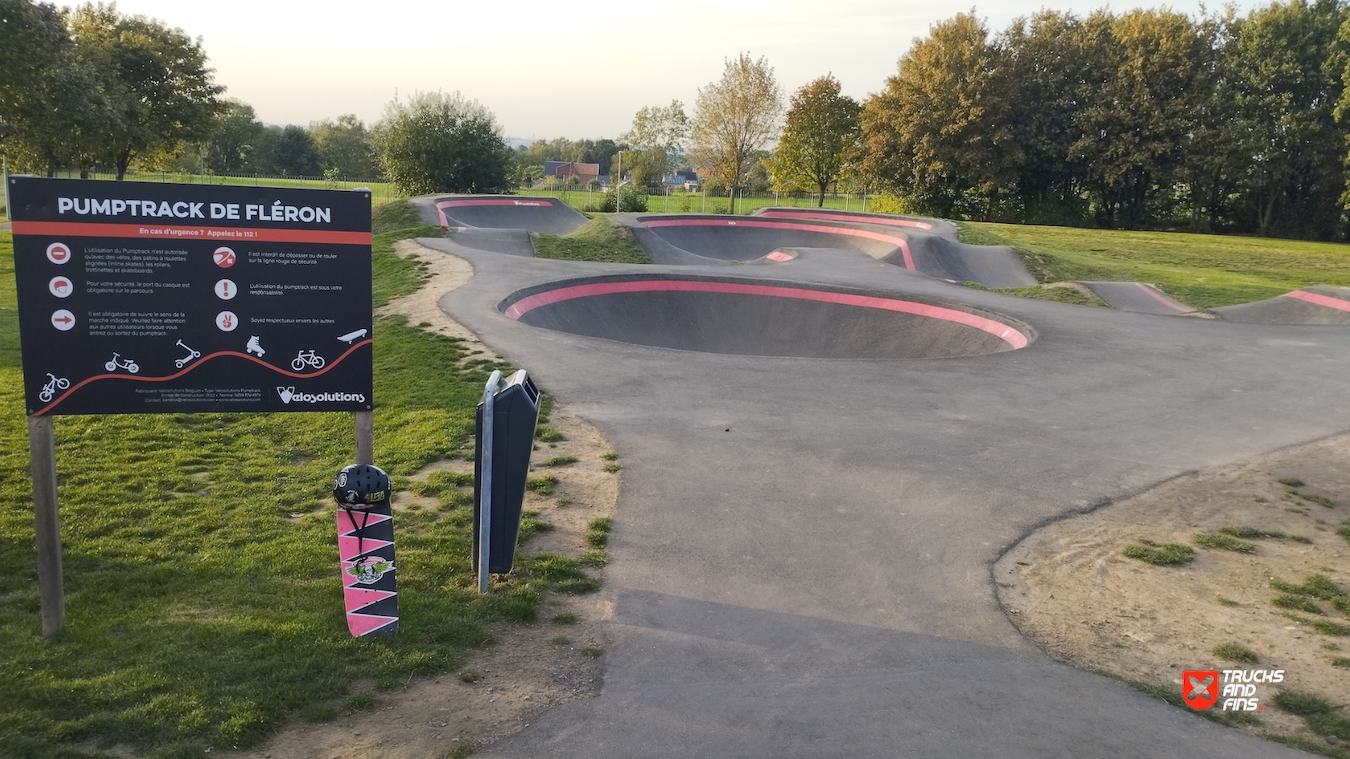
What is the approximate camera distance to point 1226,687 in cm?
501

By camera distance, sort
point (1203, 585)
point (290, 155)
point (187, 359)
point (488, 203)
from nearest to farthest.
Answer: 1. point (187, 359)
2. point (1203, 585)
3. point (488, 203)
4. point (290, 155)

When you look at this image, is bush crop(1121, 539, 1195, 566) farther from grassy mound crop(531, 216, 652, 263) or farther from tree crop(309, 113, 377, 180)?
tree crop(309, 113, 377, 180)

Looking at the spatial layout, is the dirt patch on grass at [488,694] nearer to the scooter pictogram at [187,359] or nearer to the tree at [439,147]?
the scooter pictogram at [187,359]

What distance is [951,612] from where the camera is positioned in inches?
231

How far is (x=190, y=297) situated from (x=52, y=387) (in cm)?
90

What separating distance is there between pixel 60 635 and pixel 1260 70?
58.5 metres

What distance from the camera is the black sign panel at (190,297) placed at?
197 inches

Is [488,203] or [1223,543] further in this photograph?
[488,203]

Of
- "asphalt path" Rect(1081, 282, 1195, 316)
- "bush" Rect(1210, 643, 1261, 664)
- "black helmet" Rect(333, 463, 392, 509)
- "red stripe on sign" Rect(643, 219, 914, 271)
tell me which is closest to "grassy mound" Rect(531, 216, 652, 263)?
"red stripe on sign" Rect(643, 219, 914, 271)

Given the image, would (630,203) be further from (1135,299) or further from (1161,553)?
(1161,553)

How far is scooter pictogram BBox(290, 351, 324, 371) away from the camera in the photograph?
5484 mm

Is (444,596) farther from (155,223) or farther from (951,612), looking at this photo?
(951,612)

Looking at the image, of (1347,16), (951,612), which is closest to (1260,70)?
(1347,16)

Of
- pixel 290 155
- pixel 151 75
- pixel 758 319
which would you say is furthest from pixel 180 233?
pixel 290 155
